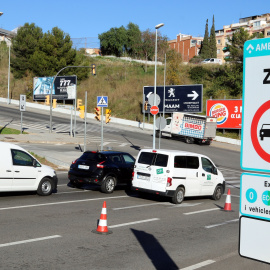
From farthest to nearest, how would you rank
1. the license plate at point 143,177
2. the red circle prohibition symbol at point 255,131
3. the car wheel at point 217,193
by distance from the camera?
the car wheel at point 217,193, the license plate at point 143,177, the red circle prohibition symbol at point 255,131

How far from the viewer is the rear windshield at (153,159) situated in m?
15.9

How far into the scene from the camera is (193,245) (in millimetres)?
9820

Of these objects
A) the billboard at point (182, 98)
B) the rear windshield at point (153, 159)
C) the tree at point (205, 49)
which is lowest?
the rear windshield at point (153, 159)

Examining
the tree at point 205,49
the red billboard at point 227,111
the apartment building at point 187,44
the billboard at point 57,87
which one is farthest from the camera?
the apartment building at point 187,44

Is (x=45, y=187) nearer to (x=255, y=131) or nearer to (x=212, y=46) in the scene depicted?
(x=255, y=131)

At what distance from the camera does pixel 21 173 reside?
15391 mm

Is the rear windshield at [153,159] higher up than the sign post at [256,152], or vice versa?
the sign post at [256,152]

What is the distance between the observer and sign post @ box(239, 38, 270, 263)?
2.78m

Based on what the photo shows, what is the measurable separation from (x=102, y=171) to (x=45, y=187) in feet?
8.23

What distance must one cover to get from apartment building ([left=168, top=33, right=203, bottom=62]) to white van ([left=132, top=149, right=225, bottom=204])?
9835 centimetres

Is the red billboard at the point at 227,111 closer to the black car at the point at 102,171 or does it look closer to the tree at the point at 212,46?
the black car at the point at 102,171

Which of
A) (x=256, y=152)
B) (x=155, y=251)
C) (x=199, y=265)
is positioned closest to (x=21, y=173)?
(x=155, y=251)

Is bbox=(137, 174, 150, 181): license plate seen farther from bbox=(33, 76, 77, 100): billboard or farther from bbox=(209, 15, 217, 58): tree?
bbox=(209, 15, 217, 58): tree

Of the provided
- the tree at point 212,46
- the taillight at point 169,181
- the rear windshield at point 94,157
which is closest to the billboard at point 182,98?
the rear windshield at point 94,157
